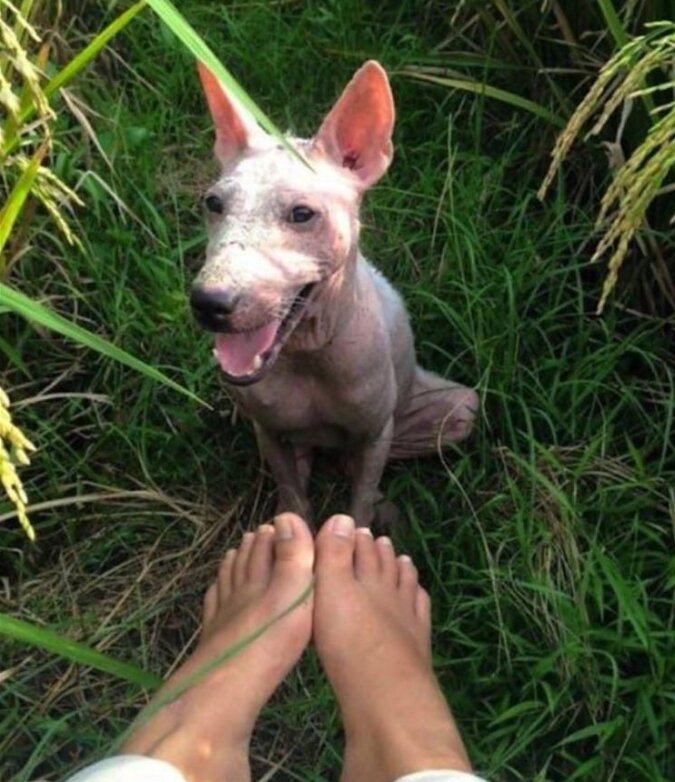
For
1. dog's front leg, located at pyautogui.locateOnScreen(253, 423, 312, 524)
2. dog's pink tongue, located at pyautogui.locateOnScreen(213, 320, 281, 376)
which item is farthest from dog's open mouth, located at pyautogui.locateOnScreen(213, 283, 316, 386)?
dog's front leg, located at pyautogui.locateOnScreen(253, 423, 312, 524)

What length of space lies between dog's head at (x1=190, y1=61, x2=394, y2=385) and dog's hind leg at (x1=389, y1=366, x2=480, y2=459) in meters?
0.40

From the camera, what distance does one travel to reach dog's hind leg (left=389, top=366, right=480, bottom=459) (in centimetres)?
201

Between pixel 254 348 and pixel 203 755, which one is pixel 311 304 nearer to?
pixel 254 348

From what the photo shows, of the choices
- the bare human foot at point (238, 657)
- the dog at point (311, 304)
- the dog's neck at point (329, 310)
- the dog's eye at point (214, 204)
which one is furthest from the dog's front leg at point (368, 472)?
the dog's eye at point (214, 204)

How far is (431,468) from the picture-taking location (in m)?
2.08

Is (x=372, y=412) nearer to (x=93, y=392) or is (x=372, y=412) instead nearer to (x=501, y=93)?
(x=93, y=392)

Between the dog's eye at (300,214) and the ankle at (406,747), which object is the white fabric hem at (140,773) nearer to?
the ankle at (406,747)

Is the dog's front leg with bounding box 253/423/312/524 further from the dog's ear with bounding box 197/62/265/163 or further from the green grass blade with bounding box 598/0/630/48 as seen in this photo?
the green grass blade with bounding box 598/0/630/48

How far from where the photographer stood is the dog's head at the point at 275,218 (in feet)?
4.97

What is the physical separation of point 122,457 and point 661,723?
925 millimetres

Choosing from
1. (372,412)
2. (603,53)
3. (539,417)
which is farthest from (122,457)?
(603,53)

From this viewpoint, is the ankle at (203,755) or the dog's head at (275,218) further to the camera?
the ankle at (203,755)

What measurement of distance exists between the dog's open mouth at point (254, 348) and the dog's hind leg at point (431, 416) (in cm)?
45

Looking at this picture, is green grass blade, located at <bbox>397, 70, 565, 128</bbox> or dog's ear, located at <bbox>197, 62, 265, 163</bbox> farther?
green grass blade, located at <bbox>397, 70, 565, 128</bbox>
